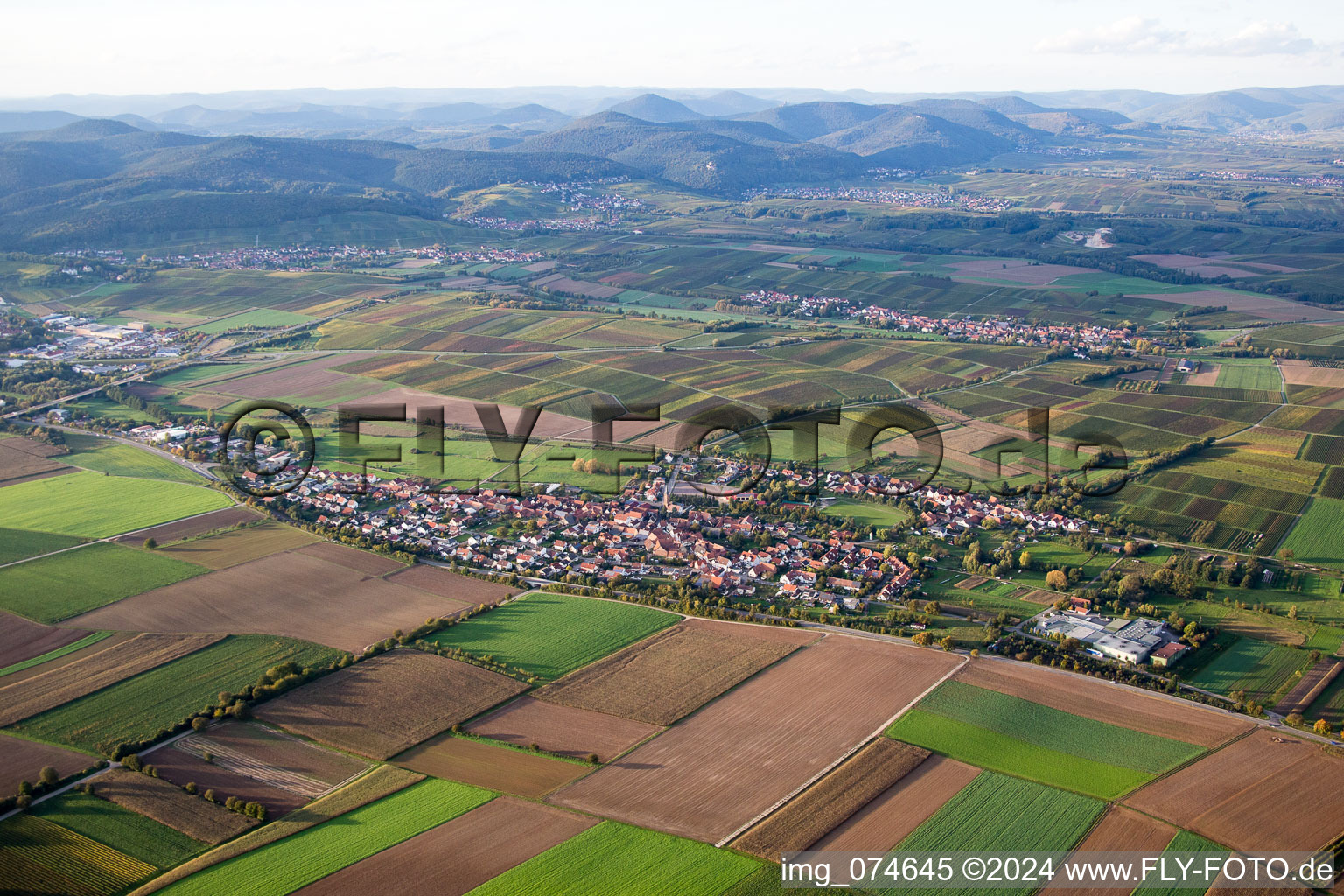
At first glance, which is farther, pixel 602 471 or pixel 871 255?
pixel 871 255

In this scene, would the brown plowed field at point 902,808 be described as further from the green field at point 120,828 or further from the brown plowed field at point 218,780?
the green field at point 120,828

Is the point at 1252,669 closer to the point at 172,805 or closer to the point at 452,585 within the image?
the point at 452,585

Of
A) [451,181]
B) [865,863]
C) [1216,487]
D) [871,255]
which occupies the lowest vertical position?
[865,863]

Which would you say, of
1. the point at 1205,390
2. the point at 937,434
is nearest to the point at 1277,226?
the point at 1205,390

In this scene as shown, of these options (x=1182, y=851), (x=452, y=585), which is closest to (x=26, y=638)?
(x=452, y=585)

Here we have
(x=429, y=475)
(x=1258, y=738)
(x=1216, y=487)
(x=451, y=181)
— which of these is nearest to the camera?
(x=1258, y=738)

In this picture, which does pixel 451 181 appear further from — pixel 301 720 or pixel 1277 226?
pixel 301 720
